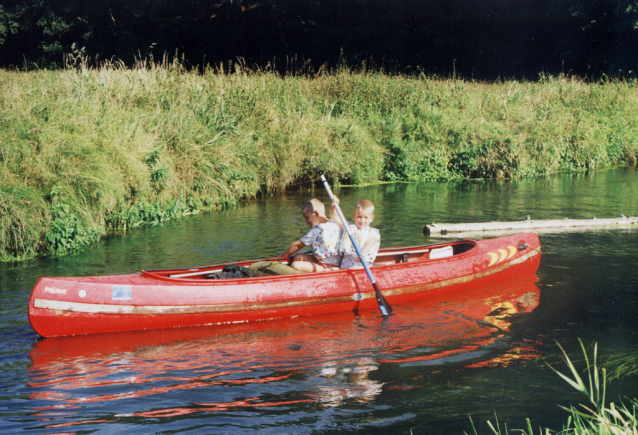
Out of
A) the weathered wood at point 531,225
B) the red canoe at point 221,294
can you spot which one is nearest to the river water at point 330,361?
the red canoe at point 221,294

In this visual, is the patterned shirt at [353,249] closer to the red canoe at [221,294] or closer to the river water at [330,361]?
the red canoe at [221,294]

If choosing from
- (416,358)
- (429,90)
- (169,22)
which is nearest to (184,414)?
(416,358)

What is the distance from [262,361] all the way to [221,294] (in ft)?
3.78

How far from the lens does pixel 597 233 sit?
10594mm

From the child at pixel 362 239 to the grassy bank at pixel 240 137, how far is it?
4.25m

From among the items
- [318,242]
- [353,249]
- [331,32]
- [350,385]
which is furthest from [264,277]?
[331,32]

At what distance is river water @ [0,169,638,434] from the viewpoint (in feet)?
15.0

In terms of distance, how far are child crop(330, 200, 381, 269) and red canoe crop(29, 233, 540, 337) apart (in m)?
0.21

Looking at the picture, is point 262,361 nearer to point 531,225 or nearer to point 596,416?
point 596,416

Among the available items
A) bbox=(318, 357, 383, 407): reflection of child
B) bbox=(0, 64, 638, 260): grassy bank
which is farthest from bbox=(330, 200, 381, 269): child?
bbox=(0, 64, 638, 260): grassy bank

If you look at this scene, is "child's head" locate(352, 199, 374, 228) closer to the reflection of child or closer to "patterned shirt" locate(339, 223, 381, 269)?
"patterned shirt" locate(339, 223, 381, 269)

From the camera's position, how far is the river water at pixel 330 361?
457 cm

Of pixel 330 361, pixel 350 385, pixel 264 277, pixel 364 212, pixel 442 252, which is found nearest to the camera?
pixel 350 385

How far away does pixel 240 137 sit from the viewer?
13836 millimetres
